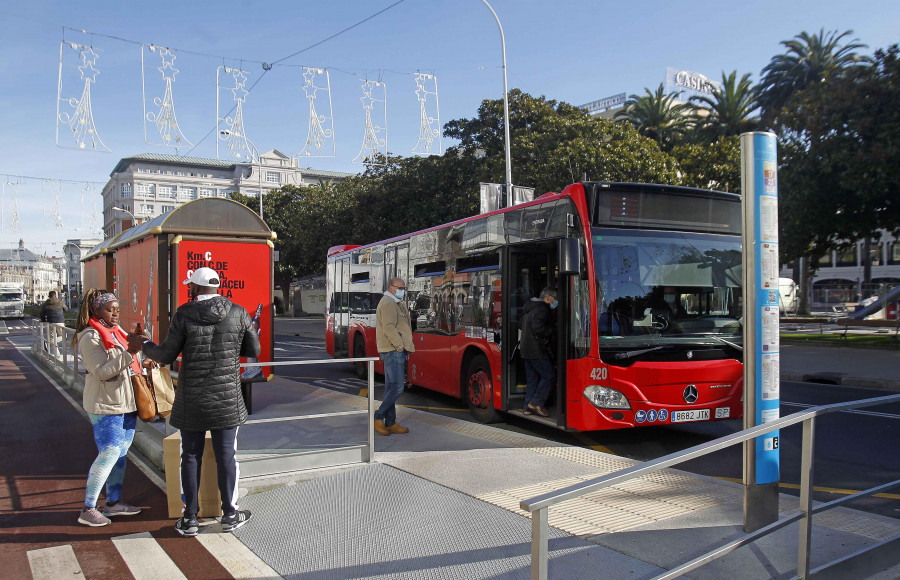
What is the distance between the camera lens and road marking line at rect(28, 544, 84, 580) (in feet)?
13.5

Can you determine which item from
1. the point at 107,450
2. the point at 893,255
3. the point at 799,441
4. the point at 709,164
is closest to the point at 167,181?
the point at 709,164

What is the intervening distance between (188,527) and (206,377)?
3.76 ft

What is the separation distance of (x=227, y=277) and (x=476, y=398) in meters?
4.04

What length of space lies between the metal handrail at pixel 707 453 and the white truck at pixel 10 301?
66.9 metres

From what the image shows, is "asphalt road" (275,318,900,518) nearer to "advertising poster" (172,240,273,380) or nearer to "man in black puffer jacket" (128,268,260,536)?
"advertising poster" (172,240,273,380)

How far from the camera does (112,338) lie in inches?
198

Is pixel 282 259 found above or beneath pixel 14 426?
above

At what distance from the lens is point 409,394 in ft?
39.3

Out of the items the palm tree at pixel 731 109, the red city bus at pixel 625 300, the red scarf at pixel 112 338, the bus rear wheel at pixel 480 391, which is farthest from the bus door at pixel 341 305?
the palm tree at pixel 731 109

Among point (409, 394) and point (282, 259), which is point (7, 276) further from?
point (409, 394)

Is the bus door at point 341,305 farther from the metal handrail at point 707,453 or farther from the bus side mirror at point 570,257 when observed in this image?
the metal handrail at point 707,453

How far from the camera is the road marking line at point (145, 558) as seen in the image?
408 centimetres

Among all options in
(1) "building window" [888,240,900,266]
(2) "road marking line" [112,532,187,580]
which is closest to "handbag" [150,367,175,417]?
(2) "road marking line" [112,532,187,580]

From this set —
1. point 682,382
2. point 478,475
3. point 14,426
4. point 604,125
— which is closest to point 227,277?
point 14,426
